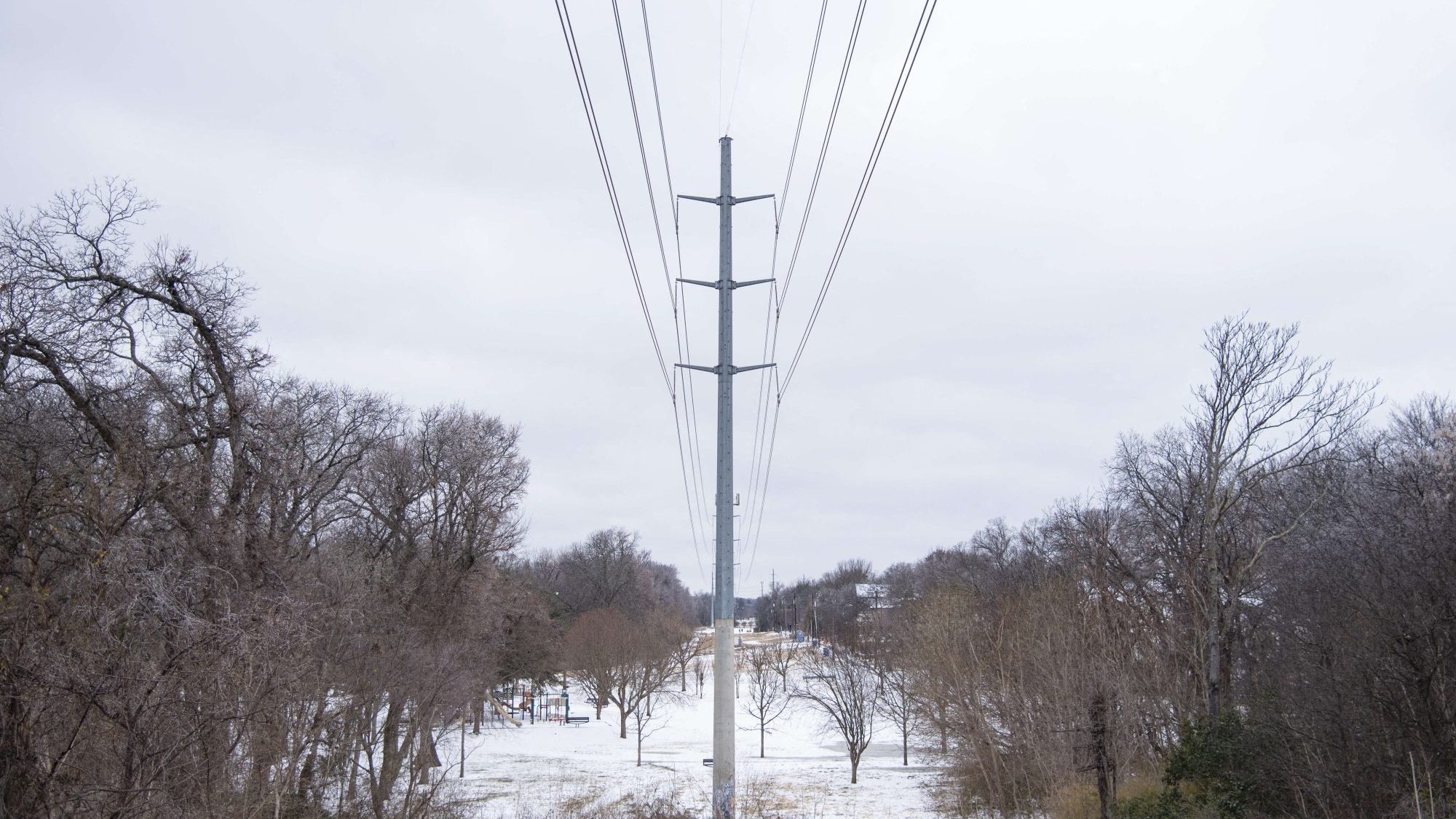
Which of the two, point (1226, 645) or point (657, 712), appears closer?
point (1226, 645)

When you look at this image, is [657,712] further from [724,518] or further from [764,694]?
[724,518]

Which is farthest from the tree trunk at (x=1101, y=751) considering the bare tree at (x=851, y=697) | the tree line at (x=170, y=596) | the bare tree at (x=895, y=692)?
the bare tree at (x=851, y=697)

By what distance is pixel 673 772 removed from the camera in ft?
131

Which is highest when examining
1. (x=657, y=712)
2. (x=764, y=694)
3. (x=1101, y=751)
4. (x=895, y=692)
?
(x=1101, y=751)

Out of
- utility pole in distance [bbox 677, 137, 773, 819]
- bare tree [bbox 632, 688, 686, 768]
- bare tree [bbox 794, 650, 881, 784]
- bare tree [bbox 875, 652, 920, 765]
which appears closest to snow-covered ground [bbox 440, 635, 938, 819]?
bare tree [bbox 632, 688, 686, 768]

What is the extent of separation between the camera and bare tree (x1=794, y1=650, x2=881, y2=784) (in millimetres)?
40000

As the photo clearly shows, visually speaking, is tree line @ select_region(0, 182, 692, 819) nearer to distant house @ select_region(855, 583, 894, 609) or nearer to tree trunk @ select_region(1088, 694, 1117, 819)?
tree trunk @ select_region(1088, 694, 1117, 819)

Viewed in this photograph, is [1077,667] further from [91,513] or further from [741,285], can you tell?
[91,513]

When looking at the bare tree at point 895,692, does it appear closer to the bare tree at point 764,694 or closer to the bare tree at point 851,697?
the bare tree at point 851,697

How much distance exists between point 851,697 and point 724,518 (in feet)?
106

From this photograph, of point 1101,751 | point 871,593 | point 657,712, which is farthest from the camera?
point 871,593

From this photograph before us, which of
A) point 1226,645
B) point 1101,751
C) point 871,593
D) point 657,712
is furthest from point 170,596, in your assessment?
point 871,593

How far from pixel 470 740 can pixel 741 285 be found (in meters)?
43.6

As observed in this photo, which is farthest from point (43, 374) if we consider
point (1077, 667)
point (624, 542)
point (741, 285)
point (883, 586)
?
point (883, 586)
